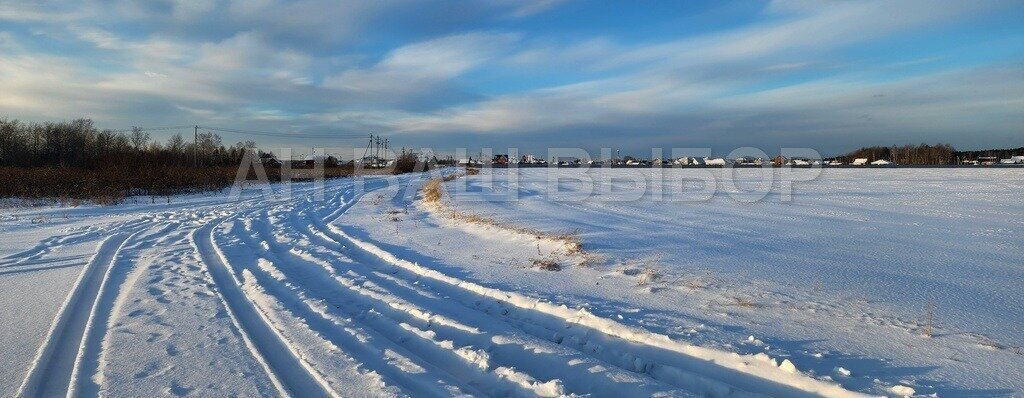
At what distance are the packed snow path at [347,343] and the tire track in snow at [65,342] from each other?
0.05 feet

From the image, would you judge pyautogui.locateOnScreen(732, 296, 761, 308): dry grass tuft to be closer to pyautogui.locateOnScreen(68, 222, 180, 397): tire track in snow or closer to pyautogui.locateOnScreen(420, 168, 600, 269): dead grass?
pyautogui.locateOnScreen(420, 168, 600, 269): dead grass

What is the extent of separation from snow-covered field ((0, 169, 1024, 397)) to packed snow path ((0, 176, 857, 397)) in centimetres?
2

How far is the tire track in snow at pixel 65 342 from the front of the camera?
356 centimetres

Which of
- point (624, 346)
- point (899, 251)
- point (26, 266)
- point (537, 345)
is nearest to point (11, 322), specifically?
point (26, 266)

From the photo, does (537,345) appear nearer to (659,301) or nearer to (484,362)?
(484,362)

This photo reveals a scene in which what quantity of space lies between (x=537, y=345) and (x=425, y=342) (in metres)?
0.92

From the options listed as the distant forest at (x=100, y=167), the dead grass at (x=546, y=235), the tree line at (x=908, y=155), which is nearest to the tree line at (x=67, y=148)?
the distant forest at (x=100, y=167)

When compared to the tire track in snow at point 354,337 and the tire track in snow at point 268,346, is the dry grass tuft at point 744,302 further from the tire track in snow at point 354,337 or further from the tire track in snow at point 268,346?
the tire track in snow at point 268,346

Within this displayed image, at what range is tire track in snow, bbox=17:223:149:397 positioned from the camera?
11.7ft

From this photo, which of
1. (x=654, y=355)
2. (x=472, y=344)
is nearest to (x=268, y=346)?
(x=472, y=344)

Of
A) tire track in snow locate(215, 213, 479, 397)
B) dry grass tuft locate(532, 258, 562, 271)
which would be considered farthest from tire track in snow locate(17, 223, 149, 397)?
dry grass tuft locate(532, 258, 562, 271)

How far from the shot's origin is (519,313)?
17.2 feet

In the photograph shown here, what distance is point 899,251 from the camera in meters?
7.95

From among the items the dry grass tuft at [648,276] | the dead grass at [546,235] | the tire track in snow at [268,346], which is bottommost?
the tire track in snow at [268,346]
